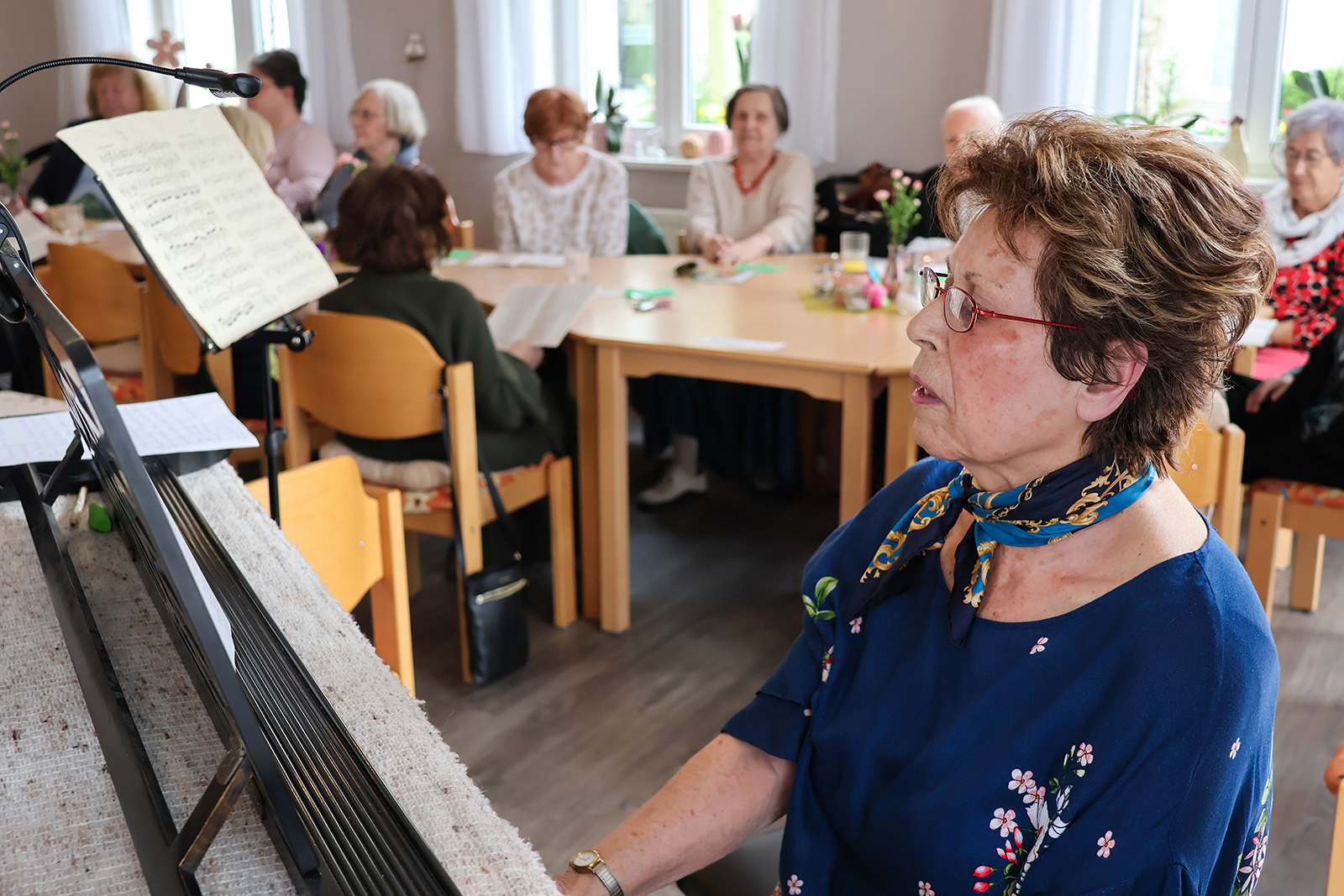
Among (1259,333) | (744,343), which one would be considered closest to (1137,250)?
(744,343)

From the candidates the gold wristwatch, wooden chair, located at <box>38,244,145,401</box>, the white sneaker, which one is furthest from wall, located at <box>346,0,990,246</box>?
the gold wristwatch

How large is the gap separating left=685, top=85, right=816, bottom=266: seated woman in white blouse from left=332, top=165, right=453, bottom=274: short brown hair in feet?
5.18

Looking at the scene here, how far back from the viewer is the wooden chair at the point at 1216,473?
183 cm

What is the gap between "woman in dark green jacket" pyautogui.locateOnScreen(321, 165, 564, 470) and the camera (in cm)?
242

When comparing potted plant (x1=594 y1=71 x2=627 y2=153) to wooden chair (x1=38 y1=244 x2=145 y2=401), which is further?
potted plant (x1=594 y1=71 x2=627 y2=153)

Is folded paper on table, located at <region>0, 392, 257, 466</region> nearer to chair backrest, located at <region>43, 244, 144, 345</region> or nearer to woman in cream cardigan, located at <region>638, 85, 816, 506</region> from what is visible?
chair backrest, located at <region>43, 244, 144, 345</region>

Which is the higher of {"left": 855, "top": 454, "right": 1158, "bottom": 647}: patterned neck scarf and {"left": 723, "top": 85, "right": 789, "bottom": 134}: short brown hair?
{"left": 723, "top": 85, "right": 789, "bottom": 134}: short brown hair

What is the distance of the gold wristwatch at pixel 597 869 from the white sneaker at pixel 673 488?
100 inches

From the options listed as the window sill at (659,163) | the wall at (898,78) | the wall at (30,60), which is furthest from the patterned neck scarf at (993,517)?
the wall at (30,60)

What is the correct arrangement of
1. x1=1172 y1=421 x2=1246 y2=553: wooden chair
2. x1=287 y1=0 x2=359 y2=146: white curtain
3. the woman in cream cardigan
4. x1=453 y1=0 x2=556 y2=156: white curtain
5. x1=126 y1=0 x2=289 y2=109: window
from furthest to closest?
x1=126 y1=0 x2=289 y2=109: window
x1=287 y1=0 x2=359 y2=146: white curtain
x1=453 y1=0 x2=556 y2=156: white curtain
the woman in cream cardigan
x1=1172 y1=421 x2=1246 y2=553: wooden chair

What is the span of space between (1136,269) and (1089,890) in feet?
Answer: 1.55

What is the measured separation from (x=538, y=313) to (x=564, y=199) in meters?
1.27

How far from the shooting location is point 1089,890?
84cm

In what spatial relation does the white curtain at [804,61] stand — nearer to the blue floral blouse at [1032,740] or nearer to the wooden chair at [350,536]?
the wooden chair at [350,536]
